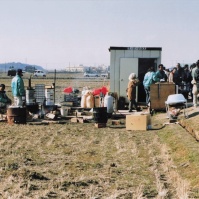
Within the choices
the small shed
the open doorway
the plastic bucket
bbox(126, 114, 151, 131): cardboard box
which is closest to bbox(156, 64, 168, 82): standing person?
the small shed

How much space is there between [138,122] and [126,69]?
20.9ft

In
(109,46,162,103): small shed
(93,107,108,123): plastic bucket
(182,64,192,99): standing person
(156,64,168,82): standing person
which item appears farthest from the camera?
(182,64,192,99): standing person

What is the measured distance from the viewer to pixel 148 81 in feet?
65.9

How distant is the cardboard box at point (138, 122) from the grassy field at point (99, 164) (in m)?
0.38

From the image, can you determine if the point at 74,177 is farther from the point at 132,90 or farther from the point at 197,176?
the point at 132,90

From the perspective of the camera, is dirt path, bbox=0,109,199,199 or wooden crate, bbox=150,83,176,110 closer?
dirt path, bbox=0,109,199,199

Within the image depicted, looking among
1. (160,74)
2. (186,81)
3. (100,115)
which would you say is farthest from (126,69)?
(100,115)

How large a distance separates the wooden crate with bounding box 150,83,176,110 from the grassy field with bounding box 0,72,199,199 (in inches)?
162

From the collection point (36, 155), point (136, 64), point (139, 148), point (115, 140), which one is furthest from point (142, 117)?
point (136, 64)

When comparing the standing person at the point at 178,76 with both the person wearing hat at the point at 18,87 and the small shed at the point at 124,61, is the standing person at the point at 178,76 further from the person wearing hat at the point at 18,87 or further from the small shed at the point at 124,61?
the person wearing hat at the point at 18,87

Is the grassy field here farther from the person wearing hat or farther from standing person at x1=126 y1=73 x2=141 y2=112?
standing person at x1=126 y1=73 x2=141 y2=112

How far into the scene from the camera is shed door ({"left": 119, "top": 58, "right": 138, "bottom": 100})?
21891mm

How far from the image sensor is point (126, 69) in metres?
21.9

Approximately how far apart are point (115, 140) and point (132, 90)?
6639 millimetres
